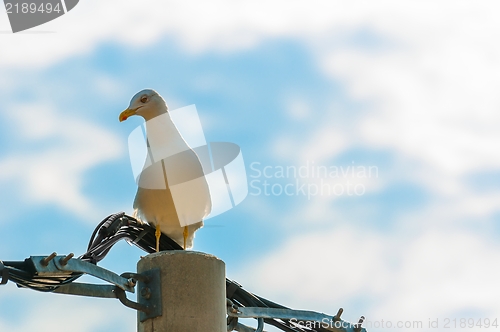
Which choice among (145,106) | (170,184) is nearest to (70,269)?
(170,184)

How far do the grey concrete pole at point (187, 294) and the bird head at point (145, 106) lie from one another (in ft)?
12.3

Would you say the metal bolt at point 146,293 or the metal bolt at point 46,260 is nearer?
the metal bolt at point 46,260

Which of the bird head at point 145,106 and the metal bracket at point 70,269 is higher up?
the bird head at point 145,106

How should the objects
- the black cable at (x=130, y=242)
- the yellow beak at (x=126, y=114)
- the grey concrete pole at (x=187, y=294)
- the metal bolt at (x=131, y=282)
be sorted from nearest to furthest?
the grey concrete pole at (x=187, y=294) → the metal bolt at (x=131, y=282) → the black cable at (x=130, y=242) → the yellow beak at (x=126, y=114)

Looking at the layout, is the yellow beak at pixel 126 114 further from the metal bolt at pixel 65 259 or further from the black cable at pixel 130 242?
the metal bolt at pixel 65 259

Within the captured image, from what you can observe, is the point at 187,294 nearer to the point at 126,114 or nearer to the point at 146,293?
the point at 146,293

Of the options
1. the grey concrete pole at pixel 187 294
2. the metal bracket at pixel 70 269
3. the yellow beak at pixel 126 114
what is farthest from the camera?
the yellow beak at pixel 126 114

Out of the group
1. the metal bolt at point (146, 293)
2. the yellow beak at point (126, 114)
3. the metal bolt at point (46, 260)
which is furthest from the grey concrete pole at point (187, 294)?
the yellow beak at point (126, 114)

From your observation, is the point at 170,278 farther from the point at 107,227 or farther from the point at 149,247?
the point at 149,247

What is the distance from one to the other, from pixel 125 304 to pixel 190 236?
11.6 feet

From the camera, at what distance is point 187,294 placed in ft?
20.9

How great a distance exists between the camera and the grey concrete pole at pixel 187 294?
249 inches

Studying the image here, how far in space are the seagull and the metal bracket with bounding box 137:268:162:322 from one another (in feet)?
9.16

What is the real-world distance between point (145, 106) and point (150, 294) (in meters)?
4.12
